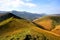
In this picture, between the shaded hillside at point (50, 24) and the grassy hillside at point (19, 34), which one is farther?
the shaded hillside at point (50, 24)

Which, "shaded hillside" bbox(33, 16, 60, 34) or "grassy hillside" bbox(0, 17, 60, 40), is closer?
"grassy hillside" bbox(0, 17, 60, 40)

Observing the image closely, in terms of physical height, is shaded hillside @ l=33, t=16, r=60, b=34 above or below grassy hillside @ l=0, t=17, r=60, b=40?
below

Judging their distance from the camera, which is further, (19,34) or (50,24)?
(50,24)

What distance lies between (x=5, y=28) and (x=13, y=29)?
1.83 metres

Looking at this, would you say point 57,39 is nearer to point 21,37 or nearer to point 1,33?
point 21,37

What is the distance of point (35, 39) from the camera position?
27891 millimetres

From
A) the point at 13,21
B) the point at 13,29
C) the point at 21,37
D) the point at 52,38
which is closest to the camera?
the point at 21,37

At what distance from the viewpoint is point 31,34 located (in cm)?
2853

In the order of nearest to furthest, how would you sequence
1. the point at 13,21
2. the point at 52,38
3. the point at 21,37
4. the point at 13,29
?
the point at 21,37 < the point at 52,38 < the point at 13,29 < the point at 13,21

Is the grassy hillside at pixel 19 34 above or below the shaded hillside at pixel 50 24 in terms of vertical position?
above

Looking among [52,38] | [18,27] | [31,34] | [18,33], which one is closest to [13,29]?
[18,27]

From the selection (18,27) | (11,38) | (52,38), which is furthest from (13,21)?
(52,38)

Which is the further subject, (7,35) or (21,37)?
(7,35)

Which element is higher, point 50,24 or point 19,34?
point 19,34
